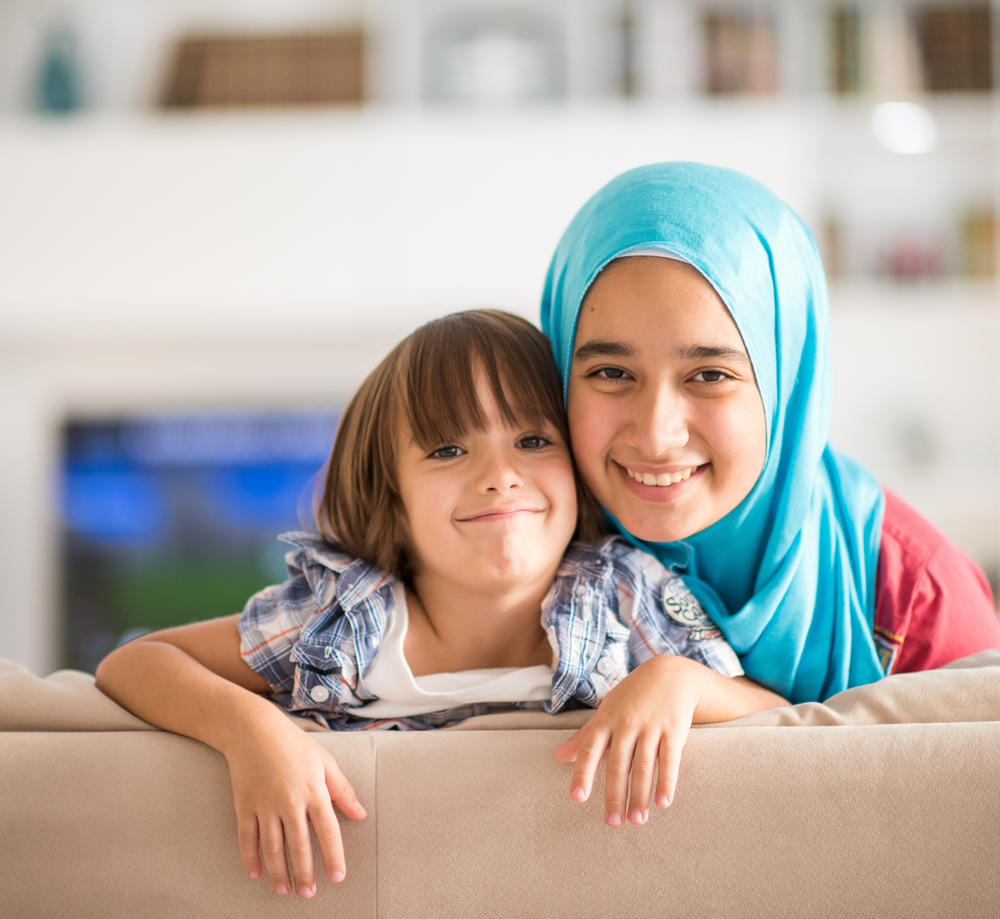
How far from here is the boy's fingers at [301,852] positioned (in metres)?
0.74

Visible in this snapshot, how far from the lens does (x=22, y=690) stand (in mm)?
884

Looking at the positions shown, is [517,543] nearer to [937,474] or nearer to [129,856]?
[129,856]

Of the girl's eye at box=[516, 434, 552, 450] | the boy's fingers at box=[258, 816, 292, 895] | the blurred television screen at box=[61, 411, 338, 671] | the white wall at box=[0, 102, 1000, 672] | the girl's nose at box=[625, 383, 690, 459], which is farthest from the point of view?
the blurred television screen at box=[61, 411, 338, 671]

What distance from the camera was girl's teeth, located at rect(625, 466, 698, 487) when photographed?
103cm

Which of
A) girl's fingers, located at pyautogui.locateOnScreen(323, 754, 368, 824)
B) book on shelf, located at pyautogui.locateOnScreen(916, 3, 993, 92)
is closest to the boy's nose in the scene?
girl's fingers, located at pyautogui.locateOnScreen(323, 754, 368, 824)

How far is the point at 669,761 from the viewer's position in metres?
0.76

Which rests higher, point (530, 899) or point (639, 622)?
point (639, 622)

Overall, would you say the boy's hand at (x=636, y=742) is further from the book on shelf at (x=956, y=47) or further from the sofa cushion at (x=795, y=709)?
the book on shelf at (x=956, y=47)

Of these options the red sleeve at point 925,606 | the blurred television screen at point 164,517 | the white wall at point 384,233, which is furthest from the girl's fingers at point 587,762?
the blurred television screen at point 164,517

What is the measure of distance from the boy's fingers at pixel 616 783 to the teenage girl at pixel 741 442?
0.32 m

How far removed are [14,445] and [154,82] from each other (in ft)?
4.42

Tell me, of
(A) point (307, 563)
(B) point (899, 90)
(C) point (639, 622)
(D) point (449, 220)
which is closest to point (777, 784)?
(C) point (639, 622)

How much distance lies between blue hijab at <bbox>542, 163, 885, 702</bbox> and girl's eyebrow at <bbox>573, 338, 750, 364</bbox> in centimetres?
3

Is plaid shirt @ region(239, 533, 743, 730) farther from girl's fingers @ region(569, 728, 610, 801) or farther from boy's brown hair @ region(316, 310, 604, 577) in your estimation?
girl's fingers @ region(569, 728, 610, 801)
